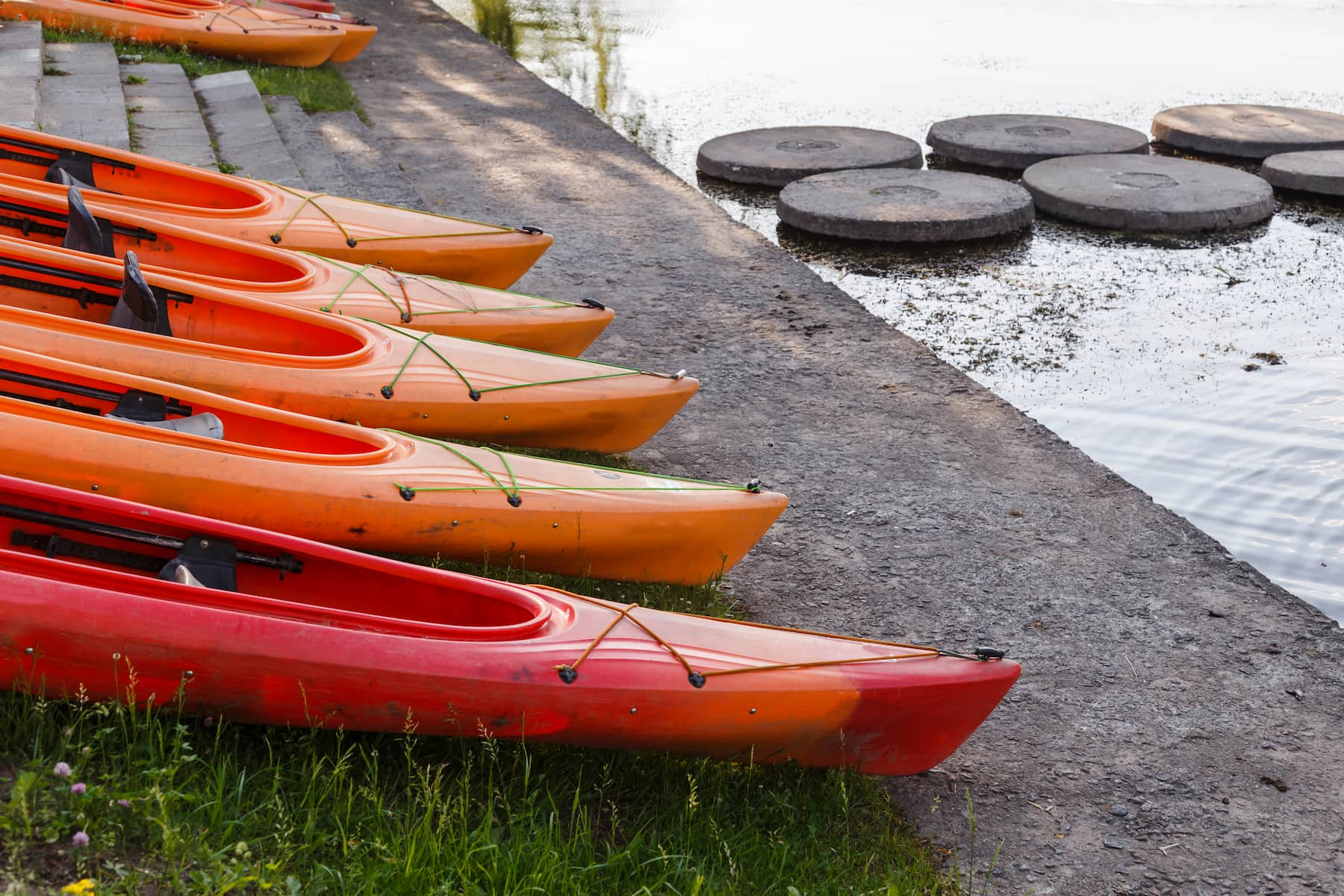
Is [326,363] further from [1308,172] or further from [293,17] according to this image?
[293,17]

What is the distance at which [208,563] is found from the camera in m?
2.60

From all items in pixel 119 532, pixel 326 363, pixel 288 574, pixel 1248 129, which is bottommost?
pixel 288 574

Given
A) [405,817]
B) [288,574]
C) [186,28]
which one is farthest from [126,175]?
[186,28]

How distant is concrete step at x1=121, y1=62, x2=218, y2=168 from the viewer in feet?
20.9

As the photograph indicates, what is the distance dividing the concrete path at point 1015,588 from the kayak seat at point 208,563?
1.53 m

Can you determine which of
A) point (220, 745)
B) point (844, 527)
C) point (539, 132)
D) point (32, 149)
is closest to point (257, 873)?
point (220, 745)

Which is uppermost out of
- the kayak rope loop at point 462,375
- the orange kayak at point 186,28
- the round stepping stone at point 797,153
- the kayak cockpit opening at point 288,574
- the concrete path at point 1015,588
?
the orange kayak at point 186,28

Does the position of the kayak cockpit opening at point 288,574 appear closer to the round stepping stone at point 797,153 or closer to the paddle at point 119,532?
the paddle at point 119,532

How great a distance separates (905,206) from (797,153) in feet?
4.71

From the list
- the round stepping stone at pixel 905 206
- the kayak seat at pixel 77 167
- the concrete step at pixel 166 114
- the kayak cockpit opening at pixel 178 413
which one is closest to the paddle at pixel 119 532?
the kayak cockpit opening at pixel 178 413

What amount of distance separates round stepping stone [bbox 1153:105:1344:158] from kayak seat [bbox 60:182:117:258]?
283 inches

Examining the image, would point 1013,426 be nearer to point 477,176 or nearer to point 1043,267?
point 1043,267

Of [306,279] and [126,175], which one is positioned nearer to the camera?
[306,279]

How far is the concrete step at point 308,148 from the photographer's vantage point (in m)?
6.41
